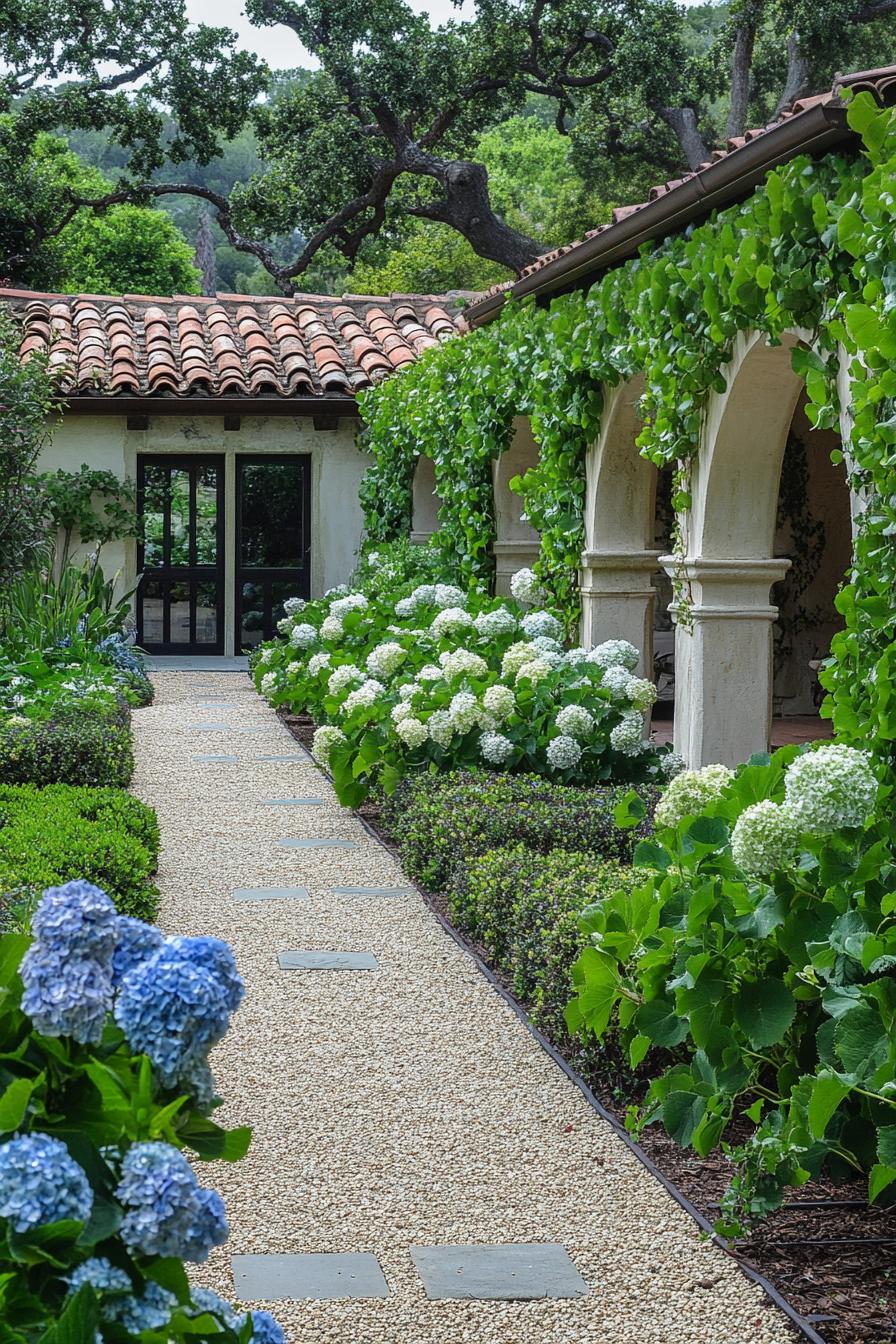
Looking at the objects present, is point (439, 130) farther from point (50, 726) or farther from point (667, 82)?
point (50, 726)

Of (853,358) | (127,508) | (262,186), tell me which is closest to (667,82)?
(262,186)

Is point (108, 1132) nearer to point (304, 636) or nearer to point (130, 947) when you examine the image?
point (130, 947)

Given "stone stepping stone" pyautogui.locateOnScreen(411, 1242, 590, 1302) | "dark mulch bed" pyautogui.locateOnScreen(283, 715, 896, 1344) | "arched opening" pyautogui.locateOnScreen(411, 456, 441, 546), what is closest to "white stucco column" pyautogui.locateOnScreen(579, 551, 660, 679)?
"dark mulch bed" pyautogui.locateOnScreen(283, 715, 896, 1344)

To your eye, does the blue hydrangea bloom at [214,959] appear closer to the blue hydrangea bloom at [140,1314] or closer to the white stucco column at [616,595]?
the blue hydrangea bloom at [140,1314]

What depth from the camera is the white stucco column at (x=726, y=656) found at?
679cm

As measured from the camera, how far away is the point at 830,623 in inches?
485

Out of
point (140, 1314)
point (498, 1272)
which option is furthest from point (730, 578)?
point (140, 1314)

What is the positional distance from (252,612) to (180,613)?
2.53 ft

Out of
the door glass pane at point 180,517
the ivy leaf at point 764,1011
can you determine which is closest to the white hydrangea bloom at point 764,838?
the ivy leaf at point 764,1011

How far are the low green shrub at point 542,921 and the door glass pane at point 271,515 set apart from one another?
10720 millimetres

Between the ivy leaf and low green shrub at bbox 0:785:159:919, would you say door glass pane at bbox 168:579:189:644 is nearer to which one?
low green shrub at bbox 0:785:159:919

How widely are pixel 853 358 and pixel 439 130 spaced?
51.6 feet

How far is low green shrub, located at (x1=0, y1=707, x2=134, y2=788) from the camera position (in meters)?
7.40

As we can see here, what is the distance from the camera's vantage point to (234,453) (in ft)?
52.3
